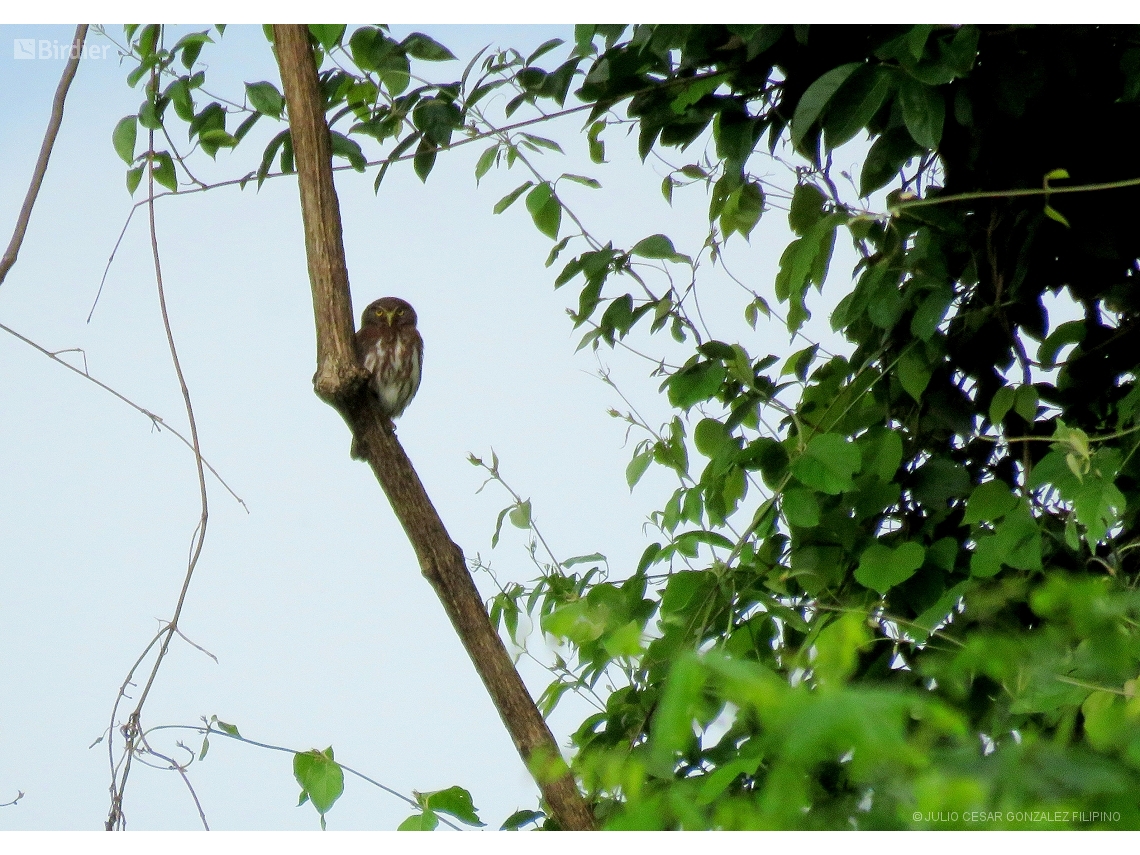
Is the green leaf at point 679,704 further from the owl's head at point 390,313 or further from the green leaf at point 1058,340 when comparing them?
the owl's head at point 390,313

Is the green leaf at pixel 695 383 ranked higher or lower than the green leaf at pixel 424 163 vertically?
lower

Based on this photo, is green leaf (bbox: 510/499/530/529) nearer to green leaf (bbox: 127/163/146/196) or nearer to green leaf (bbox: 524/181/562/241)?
green leaf (bbox: 524/181/562/241)

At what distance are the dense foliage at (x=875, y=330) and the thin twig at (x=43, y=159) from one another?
202 millimetres

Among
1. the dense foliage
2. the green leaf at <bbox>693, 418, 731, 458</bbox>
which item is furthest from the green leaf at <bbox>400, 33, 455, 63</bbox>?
the green leaf at <bbox>693, 418, 731, 458</bbox>

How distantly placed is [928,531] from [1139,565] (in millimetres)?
450

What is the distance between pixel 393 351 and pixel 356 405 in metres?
2.02

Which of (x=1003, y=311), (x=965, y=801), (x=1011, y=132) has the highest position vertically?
(x=1011, y=132)

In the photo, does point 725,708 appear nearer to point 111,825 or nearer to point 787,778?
point 787,778

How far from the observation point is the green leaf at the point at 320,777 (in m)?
1.85

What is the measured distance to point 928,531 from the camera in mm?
2293

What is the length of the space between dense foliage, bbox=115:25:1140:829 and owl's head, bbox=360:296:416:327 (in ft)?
6.17

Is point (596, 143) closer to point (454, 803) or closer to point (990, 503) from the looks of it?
point (990, 503)

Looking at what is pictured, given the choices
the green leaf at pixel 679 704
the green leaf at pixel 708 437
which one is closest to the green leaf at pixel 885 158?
the green leaf at pixel 708 437
